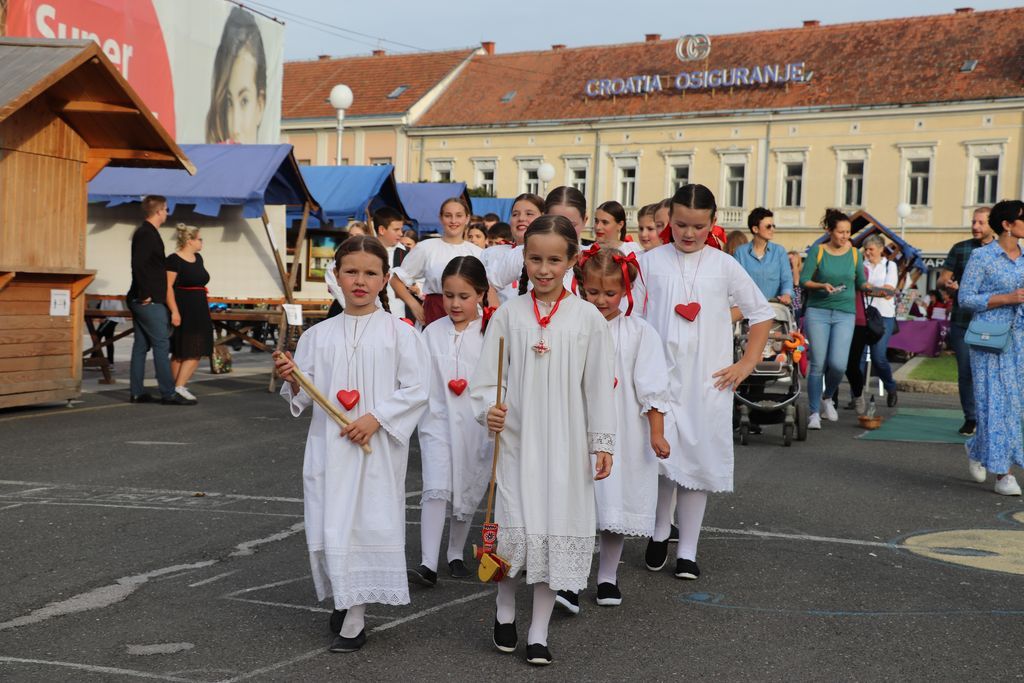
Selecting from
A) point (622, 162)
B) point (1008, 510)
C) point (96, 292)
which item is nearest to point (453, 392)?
point (1008, 510)

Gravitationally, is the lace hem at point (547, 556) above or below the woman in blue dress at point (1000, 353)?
below

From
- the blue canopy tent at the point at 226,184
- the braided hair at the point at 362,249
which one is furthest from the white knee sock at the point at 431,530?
the blue canopy tent at the point at 226,184

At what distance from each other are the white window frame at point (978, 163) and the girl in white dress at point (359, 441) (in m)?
48.7

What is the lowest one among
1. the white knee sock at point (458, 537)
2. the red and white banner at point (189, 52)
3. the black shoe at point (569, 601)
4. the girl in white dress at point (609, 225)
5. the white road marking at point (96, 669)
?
the white road marking at point (96, 669)

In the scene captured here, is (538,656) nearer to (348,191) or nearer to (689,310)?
(689,310)

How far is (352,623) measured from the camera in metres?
5.27

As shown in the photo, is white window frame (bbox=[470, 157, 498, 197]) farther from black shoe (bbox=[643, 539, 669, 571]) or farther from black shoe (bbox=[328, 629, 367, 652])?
black shoe (bbox=[328, 629, 367, 652])

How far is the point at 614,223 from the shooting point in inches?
292

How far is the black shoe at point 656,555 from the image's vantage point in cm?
688

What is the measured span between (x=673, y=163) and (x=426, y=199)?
2939 cm

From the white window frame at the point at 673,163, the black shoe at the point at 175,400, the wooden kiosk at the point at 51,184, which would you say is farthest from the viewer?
the white window frame at the point at 673,163

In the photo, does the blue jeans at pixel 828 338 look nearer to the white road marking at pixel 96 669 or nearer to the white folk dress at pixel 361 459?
the white folk dress at pixel 361 459

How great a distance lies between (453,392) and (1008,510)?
4.11 m

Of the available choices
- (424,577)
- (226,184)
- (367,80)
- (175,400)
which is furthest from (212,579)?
(367,80)
